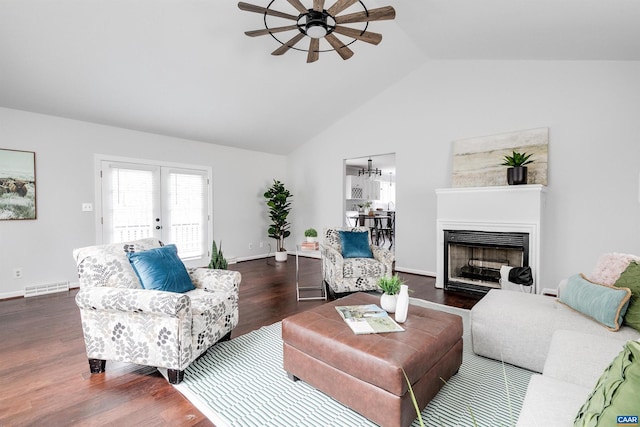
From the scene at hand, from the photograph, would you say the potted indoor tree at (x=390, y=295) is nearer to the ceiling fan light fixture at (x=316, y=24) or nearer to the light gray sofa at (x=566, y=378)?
the light gray sofa at (x=566, y=378)

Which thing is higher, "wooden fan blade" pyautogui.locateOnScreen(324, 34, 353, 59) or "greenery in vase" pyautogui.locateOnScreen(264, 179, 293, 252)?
"wooden fan blade" pyautogui.locateOnScreen(324, 34, 353, 59)

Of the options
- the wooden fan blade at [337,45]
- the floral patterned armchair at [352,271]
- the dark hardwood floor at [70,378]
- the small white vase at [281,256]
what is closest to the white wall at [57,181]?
the dark hardwood floor at [70,378]

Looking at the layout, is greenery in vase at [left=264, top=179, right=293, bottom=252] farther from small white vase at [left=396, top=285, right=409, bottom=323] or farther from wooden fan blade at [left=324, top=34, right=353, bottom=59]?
small white vase at [left=396, top=285, right=409, bottom=323]

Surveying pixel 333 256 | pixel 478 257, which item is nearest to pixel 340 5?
pixel 333 256

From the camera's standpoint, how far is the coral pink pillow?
217 centimetres

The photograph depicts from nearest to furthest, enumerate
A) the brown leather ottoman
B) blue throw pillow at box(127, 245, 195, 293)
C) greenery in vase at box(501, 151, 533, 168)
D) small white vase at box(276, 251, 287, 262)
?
the brown leather ottoman → blue throw pillow at box(127, 245, 195, 293) → greenery in vase at box(501, 151, 533, 168) → small white vase at box(276, 251, 287, 262)

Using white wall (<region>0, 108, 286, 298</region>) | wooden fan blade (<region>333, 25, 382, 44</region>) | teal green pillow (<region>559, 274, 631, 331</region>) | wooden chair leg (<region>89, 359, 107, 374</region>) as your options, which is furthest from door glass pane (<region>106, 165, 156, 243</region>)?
teal green pillow (<region>559, 274, 631, 331</region>)

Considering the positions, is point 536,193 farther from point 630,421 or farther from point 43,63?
point 43,63

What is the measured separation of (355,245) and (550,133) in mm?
2973

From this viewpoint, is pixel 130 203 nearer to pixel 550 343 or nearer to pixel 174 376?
pixel 174 376

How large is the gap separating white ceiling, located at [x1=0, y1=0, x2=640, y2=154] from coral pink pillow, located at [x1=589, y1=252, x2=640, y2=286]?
2.03 meters

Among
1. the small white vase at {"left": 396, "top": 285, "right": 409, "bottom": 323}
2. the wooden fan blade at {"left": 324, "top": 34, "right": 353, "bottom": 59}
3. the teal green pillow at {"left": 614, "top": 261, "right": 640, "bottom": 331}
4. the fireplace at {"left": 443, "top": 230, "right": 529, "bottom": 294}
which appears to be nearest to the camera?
the teal green pillow at {"left": 614, "top": 261, "right": 640, "bottom": 331}

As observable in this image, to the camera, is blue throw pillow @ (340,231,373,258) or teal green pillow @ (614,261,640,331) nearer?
teal green pillow @ (614,261,640,331)

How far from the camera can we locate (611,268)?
2.23 m
